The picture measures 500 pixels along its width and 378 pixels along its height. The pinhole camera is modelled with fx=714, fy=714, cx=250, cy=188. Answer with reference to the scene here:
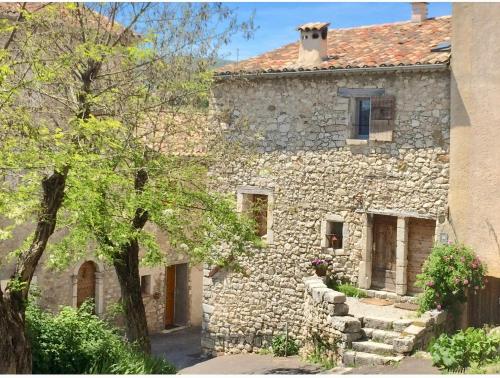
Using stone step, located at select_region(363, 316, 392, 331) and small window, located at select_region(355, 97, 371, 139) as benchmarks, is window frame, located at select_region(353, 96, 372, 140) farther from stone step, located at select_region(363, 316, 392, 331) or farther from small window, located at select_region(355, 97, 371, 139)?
stone step, located at select_region(363, 316, 392, 331)

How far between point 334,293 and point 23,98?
6663 mm

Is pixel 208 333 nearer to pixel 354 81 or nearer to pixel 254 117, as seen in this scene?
pixel 254 117

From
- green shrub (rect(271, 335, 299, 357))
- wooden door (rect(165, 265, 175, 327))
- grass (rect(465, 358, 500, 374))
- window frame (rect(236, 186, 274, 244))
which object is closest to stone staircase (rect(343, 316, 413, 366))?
grass (rect(465, 358, 500, 374))

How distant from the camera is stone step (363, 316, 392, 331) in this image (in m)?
13.1

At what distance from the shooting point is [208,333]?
17875 mm

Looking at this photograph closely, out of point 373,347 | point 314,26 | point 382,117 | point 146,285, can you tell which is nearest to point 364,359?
point 373,347

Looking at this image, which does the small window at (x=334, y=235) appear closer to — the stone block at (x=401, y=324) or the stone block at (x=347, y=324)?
the stone block at (x=347, y=324)

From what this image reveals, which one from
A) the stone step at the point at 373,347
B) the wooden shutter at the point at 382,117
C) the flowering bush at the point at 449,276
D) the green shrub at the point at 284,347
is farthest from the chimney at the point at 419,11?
the green shrub at the point at 284,347

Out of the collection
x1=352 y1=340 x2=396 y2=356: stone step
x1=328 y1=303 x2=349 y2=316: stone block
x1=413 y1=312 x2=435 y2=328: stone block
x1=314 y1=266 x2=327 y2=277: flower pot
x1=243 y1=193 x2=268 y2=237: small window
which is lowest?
x1=352 y1=340 x2=396 y2=356: stone step

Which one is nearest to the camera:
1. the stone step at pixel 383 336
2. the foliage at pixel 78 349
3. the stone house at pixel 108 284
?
the foliage at pixel 78 349

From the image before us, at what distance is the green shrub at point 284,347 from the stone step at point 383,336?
3403 millimetres

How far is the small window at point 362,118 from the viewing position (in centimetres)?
1528

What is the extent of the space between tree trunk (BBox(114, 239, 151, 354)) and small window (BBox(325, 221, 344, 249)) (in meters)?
5.01

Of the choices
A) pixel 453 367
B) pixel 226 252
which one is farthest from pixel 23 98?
pixel 453 367
